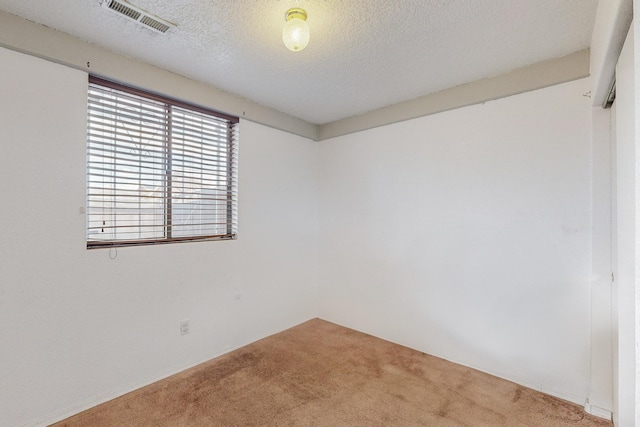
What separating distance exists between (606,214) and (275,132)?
9.43 feet

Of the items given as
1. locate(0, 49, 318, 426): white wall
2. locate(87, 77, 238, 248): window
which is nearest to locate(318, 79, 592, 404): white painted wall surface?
locate(87, 77, 238, 248): window


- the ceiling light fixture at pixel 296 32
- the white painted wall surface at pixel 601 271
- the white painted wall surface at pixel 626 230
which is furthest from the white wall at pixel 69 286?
the white painted wall surface at pixel 601 271

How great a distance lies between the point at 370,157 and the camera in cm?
321

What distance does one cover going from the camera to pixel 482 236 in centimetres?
245

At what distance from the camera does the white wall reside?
1.71 m

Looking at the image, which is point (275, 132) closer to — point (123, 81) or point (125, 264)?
point (123, 81)

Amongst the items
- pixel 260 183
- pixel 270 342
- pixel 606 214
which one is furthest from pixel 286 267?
pixel 606 214

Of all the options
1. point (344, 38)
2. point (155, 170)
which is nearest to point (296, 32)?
point (344, 38)

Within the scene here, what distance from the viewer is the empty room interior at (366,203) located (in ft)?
5.53

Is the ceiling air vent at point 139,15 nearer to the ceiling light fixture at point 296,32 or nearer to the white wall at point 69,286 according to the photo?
the white wall at point 69,286

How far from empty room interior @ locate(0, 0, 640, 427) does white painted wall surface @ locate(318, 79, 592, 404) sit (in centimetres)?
2

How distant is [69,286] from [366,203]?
2.61 m

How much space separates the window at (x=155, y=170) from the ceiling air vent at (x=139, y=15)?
0.63m

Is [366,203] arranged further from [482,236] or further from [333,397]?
[333,397]
